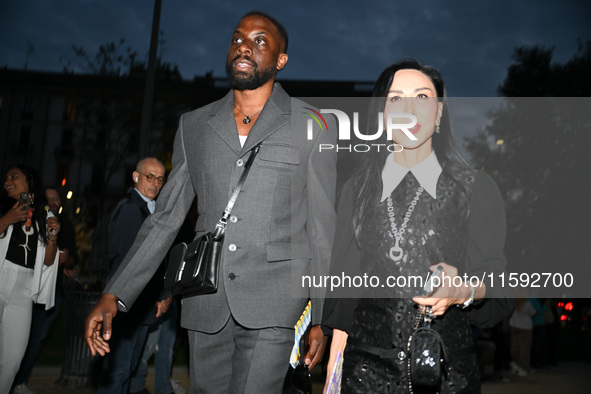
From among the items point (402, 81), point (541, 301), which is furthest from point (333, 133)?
point (541, 301)

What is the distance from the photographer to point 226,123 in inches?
132

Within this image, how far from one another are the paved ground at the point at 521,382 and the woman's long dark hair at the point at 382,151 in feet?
19.1

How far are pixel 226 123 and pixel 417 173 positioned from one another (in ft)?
3.76

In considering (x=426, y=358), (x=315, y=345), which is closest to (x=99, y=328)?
(x=315, y=345)

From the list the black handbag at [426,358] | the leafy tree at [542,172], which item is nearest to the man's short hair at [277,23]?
the black handbag at [426,358]

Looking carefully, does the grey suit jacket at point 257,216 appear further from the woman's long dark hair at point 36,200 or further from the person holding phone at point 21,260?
the woman's long dark hair at point 36,200

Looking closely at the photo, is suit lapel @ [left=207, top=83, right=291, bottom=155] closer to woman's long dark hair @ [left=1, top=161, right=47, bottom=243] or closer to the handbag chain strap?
the handbag chain strap

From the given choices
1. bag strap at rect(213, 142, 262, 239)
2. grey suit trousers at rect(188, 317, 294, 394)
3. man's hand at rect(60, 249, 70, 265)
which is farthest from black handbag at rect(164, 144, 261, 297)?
man's hand at rect(60, 249, 70, 265)

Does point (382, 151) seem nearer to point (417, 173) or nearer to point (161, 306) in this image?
point (417, 173)

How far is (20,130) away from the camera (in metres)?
59.8

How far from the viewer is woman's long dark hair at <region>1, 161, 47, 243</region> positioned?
631 centimetres

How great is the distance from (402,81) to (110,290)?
1810mm

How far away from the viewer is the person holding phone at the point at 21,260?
5773 millimetres

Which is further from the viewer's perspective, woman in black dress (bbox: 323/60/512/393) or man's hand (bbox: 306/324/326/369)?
man's hand (bbox: 306/324/326/369)
